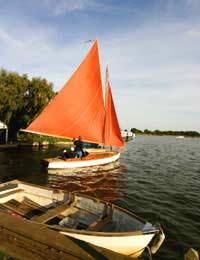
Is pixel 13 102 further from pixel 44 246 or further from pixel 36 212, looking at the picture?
pixel 44 246

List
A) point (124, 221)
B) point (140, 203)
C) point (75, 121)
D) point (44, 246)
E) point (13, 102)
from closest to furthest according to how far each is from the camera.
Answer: point (44, 246) → point (124, 221) → point (140, 203) → point (75, 121) → point (13, 102)

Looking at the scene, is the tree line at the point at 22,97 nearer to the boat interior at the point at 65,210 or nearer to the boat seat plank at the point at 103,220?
the boat interior at the point at 65,210

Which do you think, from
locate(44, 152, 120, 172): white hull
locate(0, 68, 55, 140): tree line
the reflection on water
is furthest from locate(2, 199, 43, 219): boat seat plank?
locate(0, 68, 55, 140): tree line

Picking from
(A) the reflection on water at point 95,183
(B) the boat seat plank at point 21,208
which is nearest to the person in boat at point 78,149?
(A) the reflection on water at point 95,183

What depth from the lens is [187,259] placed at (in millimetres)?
4844

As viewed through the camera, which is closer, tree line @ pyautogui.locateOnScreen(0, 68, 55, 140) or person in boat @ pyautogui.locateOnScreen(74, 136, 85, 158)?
person in boat @ pyautogui.locateOnScreen(74, 136, 85, 158)

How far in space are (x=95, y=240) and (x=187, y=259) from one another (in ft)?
9.08

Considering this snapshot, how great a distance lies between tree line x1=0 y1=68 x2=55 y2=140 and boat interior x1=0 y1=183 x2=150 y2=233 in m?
32.9

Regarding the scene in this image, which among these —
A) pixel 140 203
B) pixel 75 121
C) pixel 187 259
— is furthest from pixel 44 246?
pixel 75 121

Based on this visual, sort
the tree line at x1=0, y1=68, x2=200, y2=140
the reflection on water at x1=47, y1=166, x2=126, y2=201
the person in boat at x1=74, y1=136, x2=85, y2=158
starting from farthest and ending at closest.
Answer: the tree line at x1=0, y1=68, x2=200, y2=140, the person in boat at x1=74, y1=136, x2=85, y2=158, the reflection on water at x1=47, y1=166, x2=126, y2=201

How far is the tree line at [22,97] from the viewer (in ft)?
133

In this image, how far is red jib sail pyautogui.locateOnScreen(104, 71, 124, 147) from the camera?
27.3 meters

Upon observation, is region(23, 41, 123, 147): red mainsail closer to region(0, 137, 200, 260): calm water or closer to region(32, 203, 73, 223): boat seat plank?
region(0, 137, 200, 260): calm water

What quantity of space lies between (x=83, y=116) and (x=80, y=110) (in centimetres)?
79
